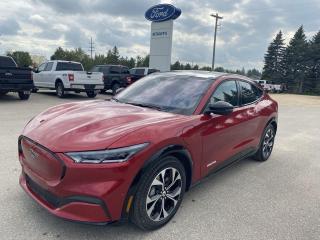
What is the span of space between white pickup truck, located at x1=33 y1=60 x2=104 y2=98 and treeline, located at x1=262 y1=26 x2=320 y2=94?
5496cm

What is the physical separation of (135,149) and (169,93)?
1513mm

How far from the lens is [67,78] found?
14.4 m

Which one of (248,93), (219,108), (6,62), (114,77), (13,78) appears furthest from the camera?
(114,77)

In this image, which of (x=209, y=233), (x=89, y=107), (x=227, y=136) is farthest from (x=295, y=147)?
(x=89, y=107)

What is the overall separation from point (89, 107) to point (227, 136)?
6.21 ft

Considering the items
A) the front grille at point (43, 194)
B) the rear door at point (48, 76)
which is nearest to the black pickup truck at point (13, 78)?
the rear door at point (48, 76)

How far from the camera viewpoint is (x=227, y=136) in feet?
13.3

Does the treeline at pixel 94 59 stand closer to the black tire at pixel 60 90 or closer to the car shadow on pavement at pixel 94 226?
the black tire at pixel 60 90

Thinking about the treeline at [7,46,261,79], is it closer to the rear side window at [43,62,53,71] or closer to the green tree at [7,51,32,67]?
the green tree at [7,51,32,67]

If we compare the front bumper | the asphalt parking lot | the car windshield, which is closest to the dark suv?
the asphalt parking lot

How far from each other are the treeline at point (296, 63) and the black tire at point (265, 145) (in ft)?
196

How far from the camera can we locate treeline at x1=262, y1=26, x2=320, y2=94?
202 feet

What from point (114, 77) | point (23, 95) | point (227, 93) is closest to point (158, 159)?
point (227, 93)

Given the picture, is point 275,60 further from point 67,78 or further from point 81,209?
point 81,209
